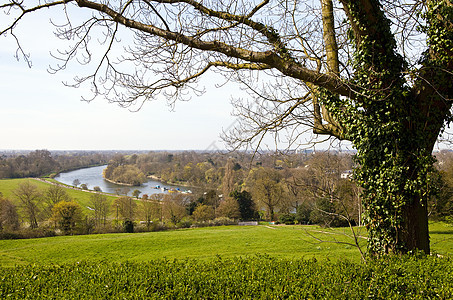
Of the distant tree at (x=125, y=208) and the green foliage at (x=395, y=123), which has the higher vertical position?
the green foliage at (x=395, y=123)

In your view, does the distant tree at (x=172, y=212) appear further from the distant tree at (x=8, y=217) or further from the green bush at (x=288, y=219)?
the distant tree at (x=8, y=217)

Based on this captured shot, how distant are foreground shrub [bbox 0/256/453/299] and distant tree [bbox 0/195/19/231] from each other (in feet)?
79.2

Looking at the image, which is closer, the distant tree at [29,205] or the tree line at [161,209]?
the tree line at [161,209]

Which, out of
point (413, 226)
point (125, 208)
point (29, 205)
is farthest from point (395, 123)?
point (29, 205)

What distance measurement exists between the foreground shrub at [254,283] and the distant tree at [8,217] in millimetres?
24150

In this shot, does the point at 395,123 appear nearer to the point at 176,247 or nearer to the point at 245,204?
the point at 176,247

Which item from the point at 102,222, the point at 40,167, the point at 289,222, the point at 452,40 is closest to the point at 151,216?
the point at 102,222

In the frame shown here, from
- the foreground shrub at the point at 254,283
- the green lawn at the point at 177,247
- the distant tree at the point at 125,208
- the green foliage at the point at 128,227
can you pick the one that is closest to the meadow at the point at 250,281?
the foreground shrub at the point at 254,283

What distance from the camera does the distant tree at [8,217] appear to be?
21.8 metres

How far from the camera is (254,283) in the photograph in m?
3.07

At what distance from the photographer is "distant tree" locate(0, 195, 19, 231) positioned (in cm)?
2180

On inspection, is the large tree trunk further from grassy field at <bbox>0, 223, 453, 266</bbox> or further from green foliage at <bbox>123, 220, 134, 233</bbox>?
green foliage at <bbox>123, 220, 134, 233</bbox>

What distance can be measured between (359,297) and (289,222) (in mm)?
22354

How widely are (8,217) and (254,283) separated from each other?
27404 millimetres
